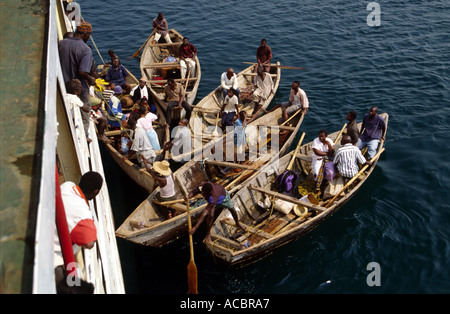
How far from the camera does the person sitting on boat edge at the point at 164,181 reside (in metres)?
10.3

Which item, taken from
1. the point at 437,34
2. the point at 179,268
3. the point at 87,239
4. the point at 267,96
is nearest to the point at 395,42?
the point at 437,34

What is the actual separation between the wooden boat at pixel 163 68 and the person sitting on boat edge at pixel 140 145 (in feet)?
9.70

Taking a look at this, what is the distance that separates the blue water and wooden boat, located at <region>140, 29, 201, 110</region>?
1.43m

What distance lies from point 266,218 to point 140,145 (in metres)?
4.35

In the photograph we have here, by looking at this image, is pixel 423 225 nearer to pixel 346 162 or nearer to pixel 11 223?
pixel 346 162

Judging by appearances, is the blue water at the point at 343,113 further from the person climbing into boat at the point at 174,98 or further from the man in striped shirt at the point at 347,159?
the person climbing into boat at the point at 174,98

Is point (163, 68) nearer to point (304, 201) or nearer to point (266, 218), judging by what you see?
point (266, 218)

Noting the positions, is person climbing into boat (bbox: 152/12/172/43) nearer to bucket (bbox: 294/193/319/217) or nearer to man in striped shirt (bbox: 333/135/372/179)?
man in striped shirt (bbox: 333/135/372/179)

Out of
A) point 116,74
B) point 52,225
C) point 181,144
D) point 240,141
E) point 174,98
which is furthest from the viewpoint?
point 116,74

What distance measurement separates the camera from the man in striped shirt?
11.7m

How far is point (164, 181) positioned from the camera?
10.4 m

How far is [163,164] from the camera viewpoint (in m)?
10.4

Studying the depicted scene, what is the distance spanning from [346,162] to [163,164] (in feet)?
18.1

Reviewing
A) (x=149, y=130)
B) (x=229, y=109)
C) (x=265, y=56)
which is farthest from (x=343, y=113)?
(x=149, y=130)
